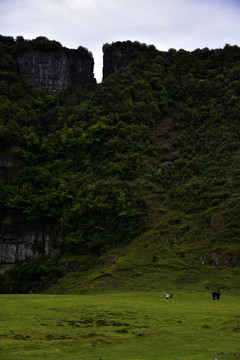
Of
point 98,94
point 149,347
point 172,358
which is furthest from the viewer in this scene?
point 98,94

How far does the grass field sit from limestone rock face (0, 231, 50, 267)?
5517cm

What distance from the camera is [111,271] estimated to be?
7756 cm

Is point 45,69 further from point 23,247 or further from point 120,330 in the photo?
point 120,330

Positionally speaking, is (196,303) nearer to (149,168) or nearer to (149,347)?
(149,347)

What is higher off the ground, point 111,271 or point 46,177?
point 46,177

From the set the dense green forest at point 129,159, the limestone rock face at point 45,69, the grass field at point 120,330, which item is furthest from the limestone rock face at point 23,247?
the limestone rock face at point 45,69

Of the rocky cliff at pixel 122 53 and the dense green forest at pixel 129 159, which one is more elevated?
the rocky cliff at pixel 122 53

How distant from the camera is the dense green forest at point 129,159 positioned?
299 ft

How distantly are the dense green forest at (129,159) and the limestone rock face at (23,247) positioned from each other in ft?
7.25

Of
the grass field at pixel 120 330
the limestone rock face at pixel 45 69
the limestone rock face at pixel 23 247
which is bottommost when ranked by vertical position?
the grass field at pixel 120 330

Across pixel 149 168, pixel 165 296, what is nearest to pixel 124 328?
pixel 165 296

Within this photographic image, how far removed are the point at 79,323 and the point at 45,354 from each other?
11.0m

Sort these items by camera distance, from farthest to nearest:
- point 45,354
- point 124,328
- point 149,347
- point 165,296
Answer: point 165,296 → point 124,328 → point 149,347 → point 45,354

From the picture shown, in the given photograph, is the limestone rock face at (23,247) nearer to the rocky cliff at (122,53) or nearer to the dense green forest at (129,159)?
the dense green forest at (129,159)
